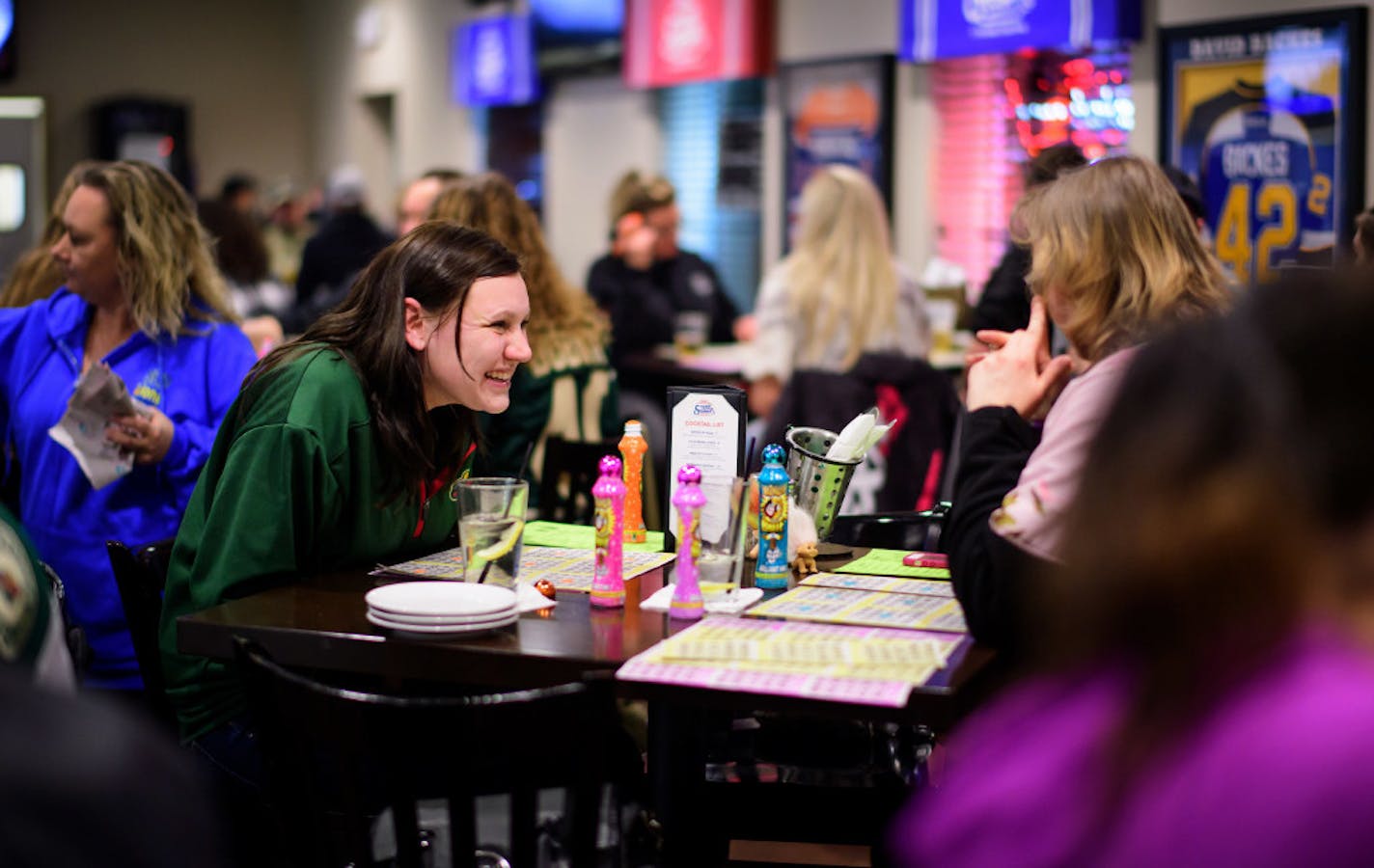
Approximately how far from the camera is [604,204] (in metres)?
9.99

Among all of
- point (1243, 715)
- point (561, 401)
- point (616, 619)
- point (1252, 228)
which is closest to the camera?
point (1243, 715)

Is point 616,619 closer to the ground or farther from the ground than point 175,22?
closer to the ground

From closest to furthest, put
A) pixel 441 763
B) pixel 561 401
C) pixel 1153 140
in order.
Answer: pixel 441 763, pixel 561 401, pixel 1153 140

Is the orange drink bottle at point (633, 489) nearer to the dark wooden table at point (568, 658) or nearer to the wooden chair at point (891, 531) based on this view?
the dark wooden table at point (568, 658)

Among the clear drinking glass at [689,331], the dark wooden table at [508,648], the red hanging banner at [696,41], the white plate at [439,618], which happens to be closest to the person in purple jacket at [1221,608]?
the dark wooden table at [508,648]

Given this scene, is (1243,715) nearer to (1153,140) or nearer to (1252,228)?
(1252,228)

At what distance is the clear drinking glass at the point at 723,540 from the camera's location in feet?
7.52

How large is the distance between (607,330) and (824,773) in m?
2.03

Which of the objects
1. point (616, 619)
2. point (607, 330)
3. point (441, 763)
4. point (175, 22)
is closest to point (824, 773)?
point (616, 619)

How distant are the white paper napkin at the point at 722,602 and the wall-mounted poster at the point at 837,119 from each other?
5441 millimetres

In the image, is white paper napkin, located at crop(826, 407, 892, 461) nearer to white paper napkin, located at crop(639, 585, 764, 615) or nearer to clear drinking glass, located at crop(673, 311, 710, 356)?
white paper napkin, located at crop(639, 585, 764, 615)

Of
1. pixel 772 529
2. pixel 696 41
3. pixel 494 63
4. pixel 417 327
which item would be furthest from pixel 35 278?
pixel 494 63

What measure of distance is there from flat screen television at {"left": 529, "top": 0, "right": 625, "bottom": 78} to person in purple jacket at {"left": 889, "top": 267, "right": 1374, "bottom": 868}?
861cm

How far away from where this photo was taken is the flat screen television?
9430 mm
